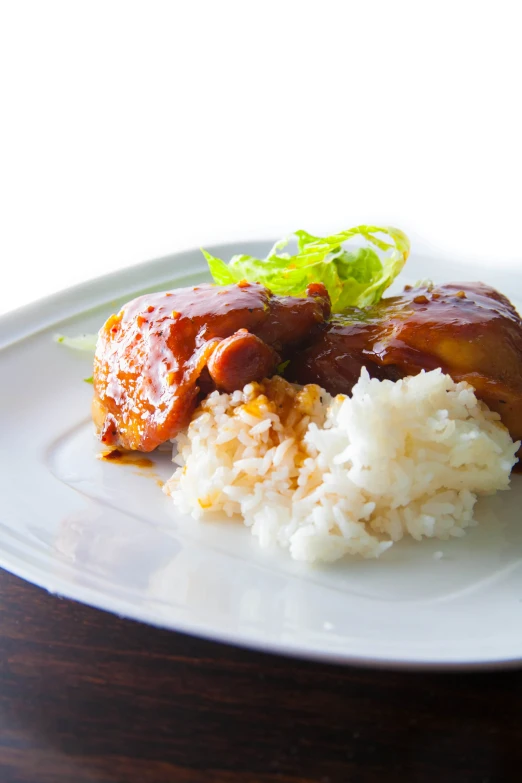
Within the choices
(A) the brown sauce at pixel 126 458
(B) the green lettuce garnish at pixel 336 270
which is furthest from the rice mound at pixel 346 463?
(B) the green lettuce garnish at pixel 336 270

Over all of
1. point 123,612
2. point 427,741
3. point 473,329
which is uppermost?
point 473,329

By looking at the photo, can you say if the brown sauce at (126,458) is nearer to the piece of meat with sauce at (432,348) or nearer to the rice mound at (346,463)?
the rice mound at (346,463)

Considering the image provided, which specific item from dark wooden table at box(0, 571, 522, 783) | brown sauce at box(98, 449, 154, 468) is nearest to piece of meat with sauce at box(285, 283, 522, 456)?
brown sauce at box(98, 449, 154, 468)

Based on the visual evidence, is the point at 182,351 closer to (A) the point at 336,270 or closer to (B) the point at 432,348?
(B) the point at 432,348

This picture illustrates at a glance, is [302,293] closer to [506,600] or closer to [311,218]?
[506,600]

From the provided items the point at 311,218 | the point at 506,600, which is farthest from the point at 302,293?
the point at 311,218

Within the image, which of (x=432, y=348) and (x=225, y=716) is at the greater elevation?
(x=432, y=348)

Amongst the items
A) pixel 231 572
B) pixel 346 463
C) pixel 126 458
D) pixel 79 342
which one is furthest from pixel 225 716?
pixel 79 342
